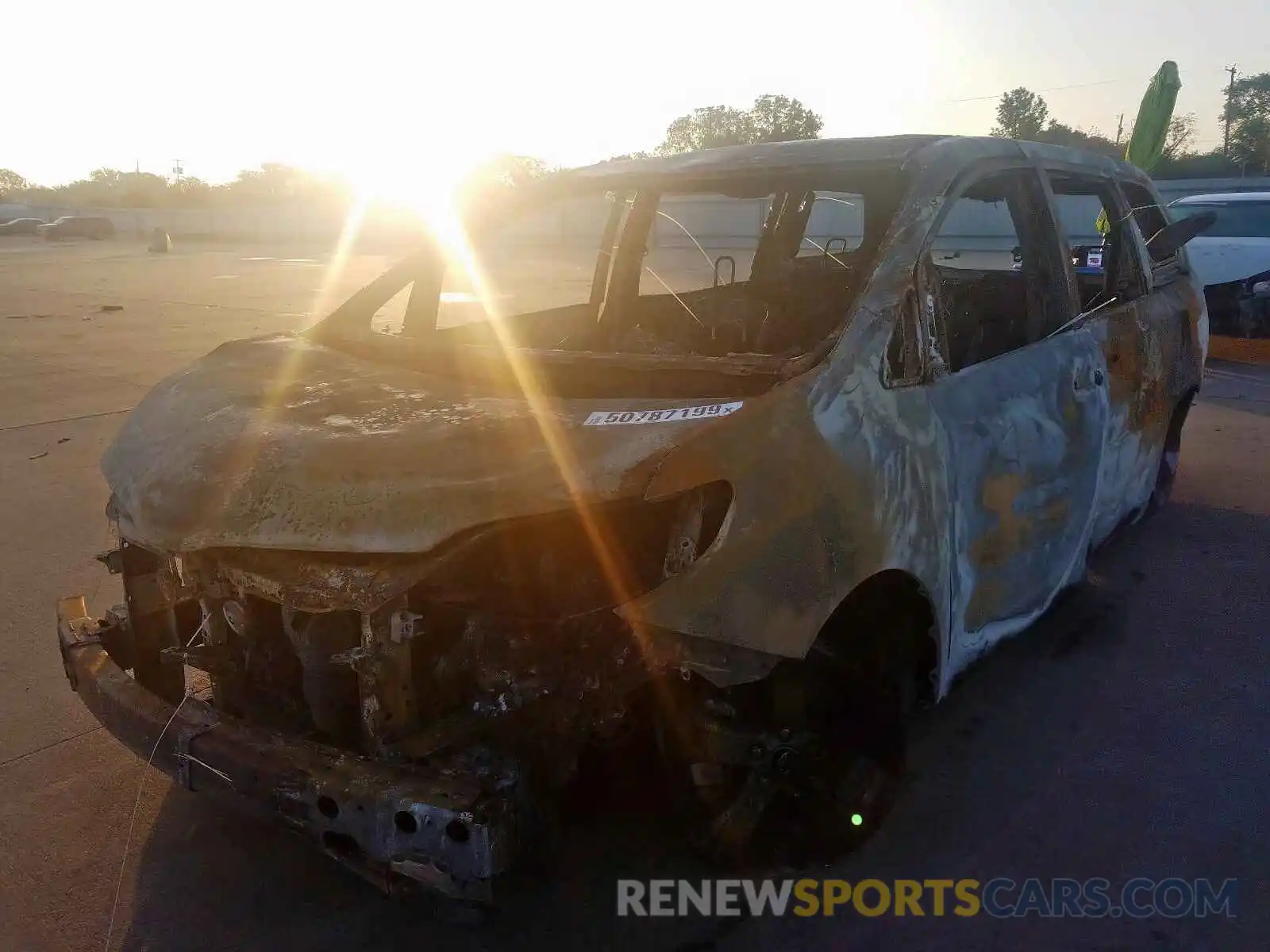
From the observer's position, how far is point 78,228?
145 feet

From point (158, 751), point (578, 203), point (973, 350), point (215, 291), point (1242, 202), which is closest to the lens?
point (158, 751)

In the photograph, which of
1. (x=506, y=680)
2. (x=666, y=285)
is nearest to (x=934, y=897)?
(x=506, y=680)

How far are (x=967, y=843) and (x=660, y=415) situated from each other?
137 centimetres

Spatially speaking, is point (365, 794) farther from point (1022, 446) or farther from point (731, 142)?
point (731, 142)

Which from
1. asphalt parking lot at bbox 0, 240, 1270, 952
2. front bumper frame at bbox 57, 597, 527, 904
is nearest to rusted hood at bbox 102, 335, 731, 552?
front bumper frame at bbox 57, 597, 527, 904

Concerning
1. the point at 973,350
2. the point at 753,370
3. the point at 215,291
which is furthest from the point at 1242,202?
the point at 215,291

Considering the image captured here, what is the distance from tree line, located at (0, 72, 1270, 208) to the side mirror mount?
3044 cm

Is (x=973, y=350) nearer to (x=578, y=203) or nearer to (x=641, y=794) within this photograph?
Result: (x=578, y=203)

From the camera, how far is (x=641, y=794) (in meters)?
2.77

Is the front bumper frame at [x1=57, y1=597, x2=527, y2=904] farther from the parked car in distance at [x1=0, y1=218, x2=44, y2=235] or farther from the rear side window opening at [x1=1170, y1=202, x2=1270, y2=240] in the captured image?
the parked car in distance at [x1=0, y1=218, x2=44, y2=235]

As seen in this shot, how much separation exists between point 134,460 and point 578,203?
199cm

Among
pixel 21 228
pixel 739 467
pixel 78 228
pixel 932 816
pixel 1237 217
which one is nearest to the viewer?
pixel 739 467

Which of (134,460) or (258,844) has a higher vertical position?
(134,460)

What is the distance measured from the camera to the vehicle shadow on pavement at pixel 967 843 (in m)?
2.29
